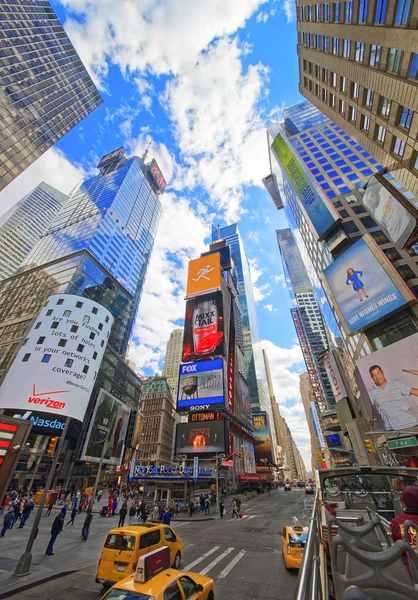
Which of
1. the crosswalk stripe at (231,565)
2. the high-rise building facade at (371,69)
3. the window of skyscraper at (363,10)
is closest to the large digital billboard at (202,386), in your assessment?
the crosswalk stripe at (231,565)

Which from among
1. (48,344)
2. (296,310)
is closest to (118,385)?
(48,344)

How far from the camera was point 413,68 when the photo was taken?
1794 cm

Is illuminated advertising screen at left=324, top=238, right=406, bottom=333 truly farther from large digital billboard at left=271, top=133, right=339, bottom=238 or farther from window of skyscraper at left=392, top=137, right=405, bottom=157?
window of skyscraper at left=392, top=137, right=405, bottom=157

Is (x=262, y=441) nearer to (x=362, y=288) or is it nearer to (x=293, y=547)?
(x=362, y=288)

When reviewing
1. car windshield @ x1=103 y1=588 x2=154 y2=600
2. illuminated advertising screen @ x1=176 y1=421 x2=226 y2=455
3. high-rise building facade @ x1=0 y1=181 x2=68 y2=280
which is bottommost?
car windshield @ x1=103 y1=588 x2=154 y2=600

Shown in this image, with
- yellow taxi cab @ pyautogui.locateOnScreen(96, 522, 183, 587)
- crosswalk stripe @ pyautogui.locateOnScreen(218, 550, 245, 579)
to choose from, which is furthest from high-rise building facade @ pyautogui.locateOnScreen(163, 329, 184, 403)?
yellow taxi cab @ pyautogui.locateOnScreen(96, 522, 183, 587)

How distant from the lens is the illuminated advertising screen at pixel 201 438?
48969 mm

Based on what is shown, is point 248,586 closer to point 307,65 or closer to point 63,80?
point 307,65

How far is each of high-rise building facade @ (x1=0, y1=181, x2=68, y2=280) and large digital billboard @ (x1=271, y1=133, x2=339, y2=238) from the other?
425 ft

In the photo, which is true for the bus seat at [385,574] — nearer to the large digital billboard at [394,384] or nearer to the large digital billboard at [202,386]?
the large digital billboard at [394,384]

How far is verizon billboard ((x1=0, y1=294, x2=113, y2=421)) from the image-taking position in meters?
45.1

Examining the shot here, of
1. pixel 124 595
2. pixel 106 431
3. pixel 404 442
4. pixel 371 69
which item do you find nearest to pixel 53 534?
pixel 124 595

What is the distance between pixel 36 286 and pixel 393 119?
75.5 meters

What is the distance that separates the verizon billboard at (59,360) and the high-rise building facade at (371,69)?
2161 inches
